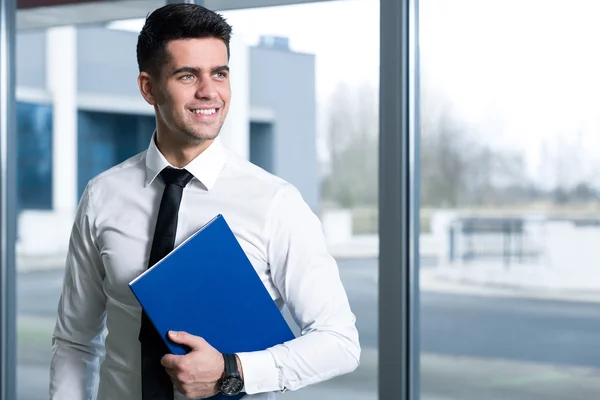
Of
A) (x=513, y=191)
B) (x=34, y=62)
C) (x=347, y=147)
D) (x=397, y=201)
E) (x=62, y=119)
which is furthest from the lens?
(x=347, y=147)

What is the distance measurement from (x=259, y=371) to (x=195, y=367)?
12 centimetres

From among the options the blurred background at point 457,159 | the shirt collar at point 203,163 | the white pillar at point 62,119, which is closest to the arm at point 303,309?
the shirt collar at point 203,163

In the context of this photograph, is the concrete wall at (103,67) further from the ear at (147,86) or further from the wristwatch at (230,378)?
the wristwatch at (230,378)

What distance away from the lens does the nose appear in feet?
4.58

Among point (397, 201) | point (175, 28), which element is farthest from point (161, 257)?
point (397, 201)

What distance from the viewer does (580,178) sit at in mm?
21516

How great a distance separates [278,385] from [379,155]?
1.09m

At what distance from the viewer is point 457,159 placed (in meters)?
24.1

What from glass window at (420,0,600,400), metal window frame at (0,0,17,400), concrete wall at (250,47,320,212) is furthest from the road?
concrete wall at (250,47,320,212)

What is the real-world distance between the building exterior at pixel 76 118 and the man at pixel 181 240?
1397 cm

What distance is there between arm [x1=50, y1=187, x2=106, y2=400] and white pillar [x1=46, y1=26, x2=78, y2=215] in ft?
53.2

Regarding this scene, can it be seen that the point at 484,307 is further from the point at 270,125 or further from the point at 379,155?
the point at 379,155

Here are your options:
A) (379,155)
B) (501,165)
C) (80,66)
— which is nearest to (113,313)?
(379,155)

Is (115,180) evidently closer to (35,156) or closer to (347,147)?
(35,156)
